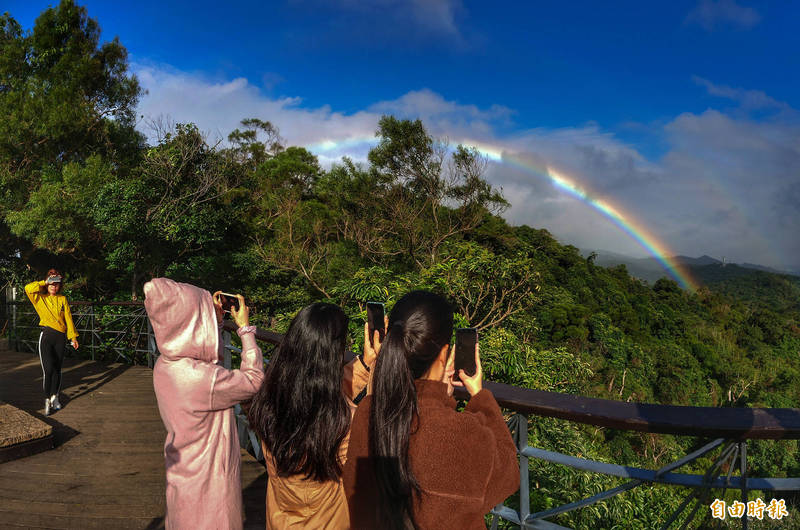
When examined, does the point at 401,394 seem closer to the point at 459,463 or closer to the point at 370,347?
the point at 459,463

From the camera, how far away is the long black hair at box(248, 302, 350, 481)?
1.42 metres

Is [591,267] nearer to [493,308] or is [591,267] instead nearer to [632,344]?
[632,344]

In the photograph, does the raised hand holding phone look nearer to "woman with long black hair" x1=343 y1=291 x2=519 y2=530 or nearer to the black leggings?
"woman with long black hair" x1=343 y1=291 x2=519 y2=530

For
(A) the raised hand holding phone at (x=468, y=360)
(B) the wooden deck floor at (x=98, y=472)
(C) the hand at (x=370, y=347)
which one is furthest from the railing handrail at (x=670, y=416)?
(B) the wooden deck floor at (x=98, y=472)

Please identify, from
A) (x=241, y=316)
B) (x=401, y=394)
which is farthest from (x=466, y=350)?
(x=241, y=316)

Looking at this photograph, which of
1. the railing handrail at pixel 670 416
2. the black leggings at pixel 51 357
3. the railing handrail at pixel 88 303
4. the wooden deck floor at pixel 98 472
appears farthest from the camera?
the railing handrail at pixel 88 303

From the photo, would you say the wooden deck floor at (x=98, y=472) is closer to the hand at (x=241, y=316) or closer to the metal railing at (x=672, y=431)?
the hand at (x=241, y=316)

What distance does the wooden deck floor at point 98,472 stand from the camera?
8.42 ft

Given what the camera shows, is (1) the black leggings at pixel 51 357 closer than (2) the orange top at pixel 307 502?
No

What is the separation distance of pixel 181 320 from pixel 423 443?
3.14 ft

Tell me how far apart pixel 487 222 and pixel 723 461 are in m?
18.4

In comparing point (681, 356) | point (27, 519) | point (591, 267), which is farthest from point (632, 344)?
point (27, 519)

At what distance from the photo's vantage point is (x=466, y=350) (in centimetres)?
120

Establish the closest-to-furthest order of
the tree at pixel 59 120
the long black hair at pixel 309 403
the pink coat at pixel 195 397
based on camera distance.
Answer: the long black hair at pixel 309 403 → the pink coat at pixel 195 397 → the tree at pixel 59 120
